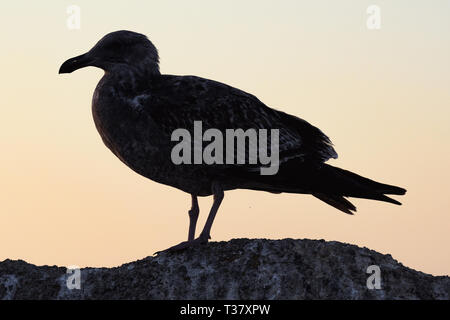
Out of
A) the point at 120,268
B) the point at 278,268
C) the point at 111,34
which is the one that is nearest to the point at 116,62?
the point at 111,34

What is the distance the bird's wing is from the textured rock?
1.49m

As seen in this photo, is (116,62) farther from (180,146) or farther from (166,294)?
(166,294)

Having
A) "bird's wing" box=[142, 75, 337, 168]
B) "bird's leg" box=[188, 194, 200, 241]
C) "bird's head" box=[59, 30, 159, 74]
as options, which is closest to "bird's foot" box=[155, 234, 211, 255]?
"bird's leg" box=[188, 194, 200, 241]

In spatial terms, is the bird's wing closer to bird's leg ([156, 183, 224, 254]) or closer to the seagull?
the seagull

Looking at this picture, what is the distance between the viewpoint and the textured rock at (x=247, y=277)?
970cm

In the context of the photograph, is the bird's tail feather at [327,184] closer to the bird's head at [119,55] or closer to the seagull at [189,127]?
the seagull at [189,127]

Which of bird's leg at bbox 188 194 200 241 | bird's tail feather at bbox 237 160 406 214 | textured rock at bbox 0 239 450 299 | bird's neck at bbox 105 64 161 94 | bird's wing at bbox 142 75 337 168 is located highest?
bird's neck at bbox 105 64 161 94

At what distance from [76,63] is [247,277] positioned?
157 inches

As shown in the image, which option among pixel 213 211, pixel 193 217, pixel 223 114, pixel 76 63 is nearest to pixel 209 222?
pixel 213 211

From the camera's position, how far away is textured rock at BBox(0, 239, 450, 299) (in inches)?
382

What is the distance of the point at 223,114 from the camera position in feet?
34.8
